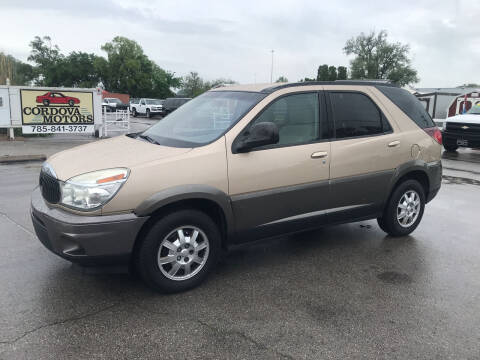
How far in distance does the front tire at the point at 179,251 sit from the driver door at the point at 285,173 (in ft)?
1.08

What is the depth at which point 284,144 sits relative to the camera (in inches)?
163

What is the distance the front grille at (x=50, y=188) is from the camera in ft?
11.5

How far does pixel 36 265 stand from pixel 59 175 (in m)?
1.24

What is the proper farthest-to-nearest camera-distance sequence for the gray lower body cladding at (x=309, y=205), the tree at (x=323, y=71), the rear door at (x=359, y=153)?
1. the tree at (x=323, y=71)
2. the rear door at (x=359, y=153)
3. the gray lower body cladding at (x=309, y=205)

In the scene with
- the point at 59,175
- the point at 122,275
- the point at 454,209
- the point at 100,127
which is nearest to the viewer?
the point at 59,175

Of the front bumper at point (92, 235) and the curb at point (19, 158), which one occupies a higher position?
the front bumper at point (92, 235)

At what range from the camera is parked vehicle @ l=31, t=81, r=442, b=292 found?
337 cm

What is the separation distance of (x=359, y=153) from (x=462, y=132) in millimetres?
12128

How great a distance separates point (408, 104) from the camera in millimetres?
5309

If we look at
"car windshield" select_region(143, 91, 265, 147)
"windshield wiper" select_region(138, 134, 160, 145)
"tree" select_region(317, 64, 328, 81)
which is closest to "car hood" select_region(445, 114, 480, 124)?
"car windshield" select_region(143, 91, 265, 147)

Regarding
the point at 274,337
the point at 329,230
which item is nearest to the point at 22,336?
the point at 274,337

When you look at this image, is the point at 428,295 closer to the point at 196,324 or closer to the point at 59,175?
the point at 196,324

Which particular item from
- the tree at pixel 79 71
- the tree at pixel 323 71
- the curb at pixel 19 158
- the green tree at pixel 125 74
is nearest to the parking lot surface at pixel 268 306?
the curb at pixel 19 158

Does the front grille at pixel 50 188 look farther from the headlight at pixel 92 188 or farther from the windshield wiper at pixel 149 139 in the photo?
the windshield wiper at pixel 149 139
